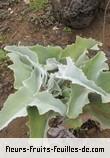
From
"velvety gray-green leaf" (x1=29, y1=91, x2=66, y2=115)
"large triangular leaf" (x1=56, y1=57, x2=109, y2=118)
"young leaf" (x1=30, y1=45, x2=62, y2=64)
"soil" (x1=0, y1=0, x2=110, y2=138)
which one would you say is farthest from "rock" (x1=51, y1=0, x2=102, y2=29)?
"velvety gray-green leaf" (x1=29, y1=91, x2=66, y2=115)

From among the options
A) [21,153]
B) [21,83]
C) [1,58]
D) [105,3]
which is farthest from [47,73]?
[105,3]

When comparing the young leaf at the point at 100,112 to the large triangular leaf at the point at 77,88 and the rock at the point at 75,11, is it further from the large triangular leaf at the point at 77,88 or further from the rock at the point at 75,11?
the rock at the point at 75,11

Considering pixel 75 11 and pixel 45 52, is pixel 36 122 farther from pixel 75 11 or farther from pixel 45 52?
pixel 75 11

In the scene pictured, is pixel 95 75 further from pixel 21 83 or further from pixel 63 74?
pixel 21 83

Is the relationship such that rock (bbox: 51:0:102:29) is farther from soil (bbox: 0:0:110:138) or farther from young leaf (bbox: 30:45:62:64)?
young leaf (bbox: 30:45:62:64)

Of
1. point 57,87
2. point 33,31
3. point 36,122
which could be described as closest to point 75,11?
point 33,31
